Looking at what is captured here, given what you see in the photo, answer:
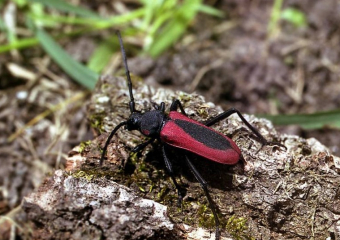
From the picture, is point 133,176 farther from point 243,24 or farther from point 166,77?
point 243,24

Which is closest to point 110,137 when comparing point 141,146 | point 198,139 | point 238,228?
point 141,146

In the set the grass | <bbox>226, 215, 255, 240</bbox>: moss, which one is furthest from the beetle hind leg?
the grass

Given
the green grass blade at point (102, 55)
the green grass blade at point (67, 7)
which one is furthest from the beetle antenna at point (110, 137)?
the green grass blade at point (67, 7)

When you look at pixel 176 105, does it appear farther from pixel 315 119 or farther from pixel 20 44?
pixel 20 44

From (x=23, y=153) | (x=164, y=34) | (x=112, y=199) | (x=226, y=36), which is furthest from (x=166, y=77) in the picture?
(x=112, y=199)

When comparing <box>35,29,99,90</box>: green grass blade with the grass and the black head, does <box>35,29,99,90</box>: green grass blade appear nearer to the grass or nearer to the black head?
the grass

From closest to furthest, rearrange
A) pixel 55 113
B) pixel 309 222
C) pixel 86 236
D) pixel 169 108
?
pixel 86 236
pixel 309 222
pixel 169 108
pixel 55 113
